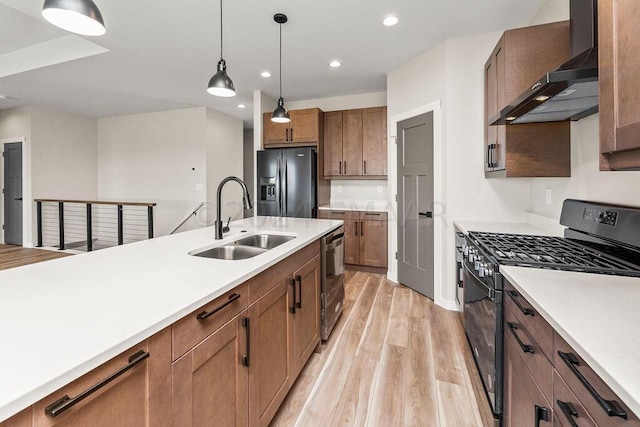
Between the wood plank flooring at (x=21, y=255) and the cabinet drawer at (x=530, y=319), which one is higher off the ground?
the cabinet drawer at (x=530, y=319)

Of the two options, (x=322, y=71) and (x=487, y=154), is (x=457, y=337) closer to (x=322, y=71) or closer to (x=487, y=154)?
(x=487, y=154)

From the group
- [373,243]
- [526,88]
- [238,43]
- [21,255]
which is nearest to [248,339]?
[526,88]

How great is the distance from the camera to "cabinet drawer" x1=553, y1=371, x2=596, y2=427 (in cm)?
72

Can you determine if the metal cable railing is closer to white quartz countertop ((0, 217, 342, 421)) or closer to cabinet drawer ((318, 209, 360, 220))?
cabinet drawer ((318, 209, 360, 220))

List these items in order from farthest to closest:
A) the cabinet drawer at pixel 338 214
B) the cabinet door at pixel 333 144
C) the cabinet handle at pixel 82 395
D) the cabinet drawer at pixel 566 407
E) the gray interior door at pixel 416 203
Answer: the cabinet door at pixel 333 144 < the cabinet drawer at pixel 338 214 < the gray interior door at pixel 416 203 < the cabinet drawer at pixel 566 407 < the cabinet handle at pixel 82 395

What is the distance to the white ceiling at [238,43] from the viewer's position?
8.30ft

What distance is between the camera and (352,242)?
14.3ft

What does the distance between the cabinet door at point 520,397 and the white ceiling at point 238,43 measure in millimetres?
2643

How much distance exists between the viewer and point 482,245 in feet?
5.67

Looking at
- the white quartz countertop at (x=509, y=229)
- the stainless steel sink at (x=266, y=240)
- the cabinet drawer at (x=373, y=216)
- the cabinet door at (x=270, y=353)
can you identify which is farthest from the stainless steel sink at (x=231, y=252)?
the cabinet drawer at (x=373, y=216)

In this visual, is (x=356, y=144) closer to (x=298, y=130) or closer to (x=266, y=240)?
(x=298, y=130)

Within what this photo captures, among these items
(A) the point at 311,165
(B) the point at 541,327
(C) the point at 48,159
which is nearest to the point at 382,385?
(B) the point at 541,327

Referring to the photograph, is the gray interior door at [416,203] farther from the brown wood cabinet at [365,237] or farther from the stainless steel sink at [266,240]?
the stainless steel sink at [266,240]

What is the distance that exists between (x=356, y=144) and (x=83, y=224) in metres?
6.08
